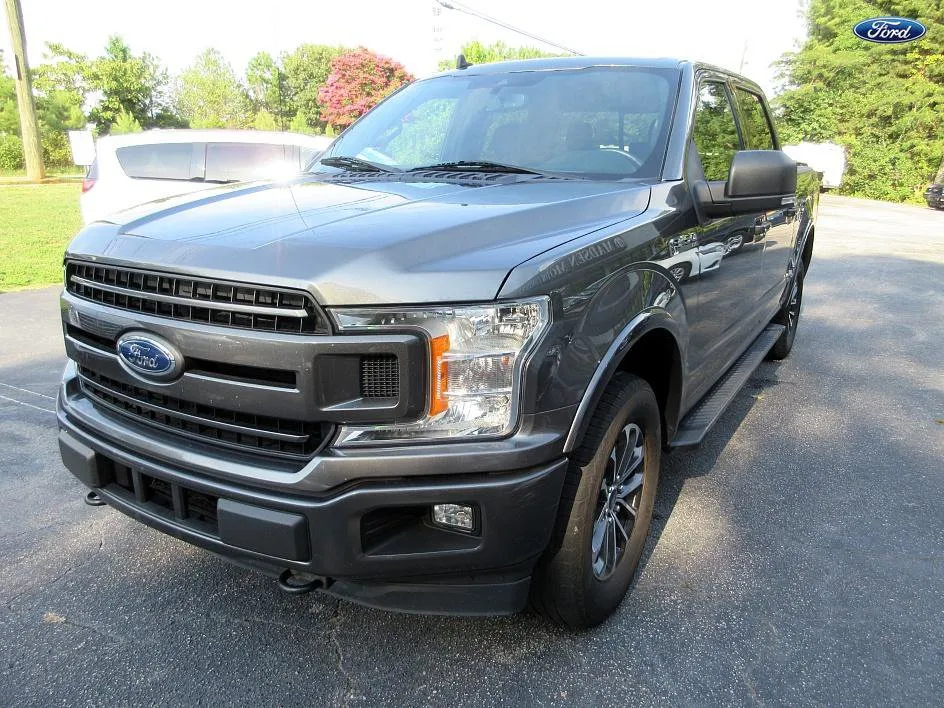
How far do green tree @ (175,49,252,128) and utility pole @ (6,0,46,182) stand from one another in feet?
142

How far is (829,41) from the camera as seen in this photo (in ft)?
100

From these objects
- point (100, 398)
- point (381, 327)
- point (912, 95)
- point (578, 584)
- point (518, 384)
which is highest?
point (912, 95)

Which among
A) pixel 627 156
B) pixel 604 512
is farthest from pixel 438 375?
pixel 627 156

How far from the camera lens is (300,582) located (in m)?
1.95

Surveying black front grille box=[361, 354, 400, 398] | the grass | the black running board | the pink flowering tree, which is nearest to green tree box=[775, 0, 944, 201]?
the pink flowering tree

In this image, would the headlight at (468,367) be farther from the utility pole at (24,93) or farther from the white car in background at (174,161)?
the utility pole at (24,93)

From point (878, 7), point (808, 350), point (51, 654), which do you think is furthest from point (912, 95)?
point (51, 654)

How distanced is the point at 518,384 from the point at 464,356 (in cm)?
15

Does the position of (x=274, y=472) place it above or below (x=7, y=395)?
above

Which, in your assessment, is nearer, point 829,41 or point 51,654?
point 51,654

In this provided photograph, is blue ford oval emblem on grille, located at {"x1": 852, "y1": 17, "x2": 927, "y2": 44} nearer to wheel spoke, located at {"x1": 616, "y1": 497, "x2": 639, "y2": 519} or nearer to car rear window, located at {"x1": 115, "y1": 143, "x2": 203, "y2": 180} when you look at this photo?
car rear window, located at {"x1": 115, "y1": 143, "x2": 203, "y2": 180}

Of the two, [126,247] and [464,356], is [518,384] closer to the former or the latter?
[464,356]

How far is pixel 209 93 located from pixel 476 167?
7591cm

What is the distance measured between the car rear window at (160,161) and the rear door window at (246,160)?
0.18 meters
